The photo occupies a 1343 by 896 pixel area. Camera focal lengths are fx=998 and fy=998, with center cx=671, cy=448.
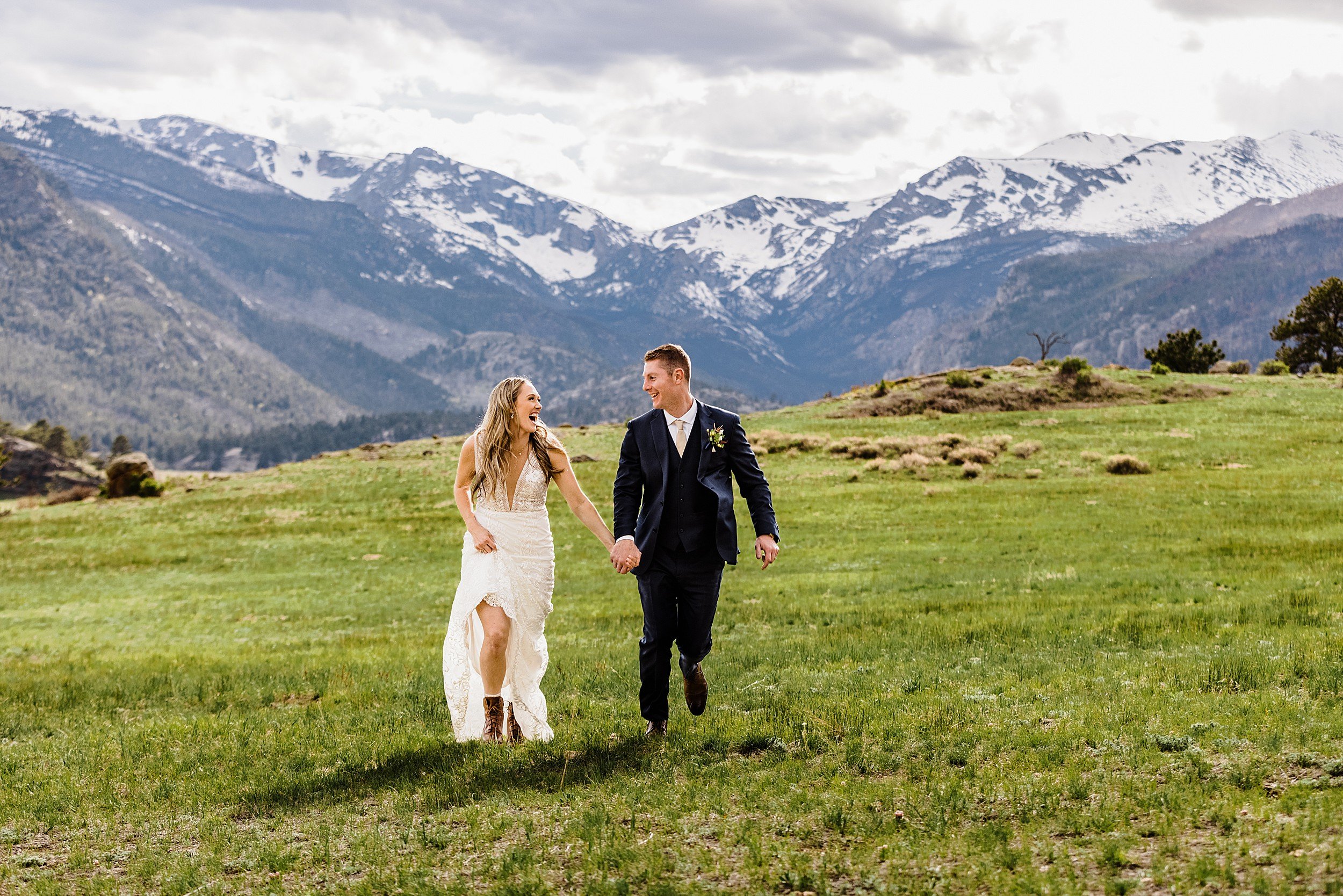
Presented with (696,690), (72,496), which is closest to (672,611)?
(696,690)

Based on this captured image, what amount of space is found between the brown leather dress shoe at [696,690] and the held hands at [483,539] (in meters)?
2.23

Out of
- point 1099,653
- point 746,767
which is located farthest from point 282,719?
point 1099,653

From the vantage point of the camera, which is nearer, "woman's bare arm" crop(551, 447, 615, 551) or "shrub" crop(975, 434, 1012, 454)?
"woman's bare arm" crop(551, 447, 615, 551)

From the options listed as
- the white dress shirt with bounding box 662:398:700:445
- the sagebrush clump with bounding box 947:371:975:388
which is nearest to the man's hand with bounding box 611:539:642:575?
the white dress shirt with bounding box 662:398:700:445

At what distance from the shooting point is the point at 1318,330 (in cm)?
8112

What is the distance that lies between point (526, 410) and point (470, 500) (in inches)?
44.1

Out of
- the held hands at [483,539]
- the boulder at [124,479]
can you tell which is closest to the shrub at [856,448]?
the boulder at [124,479]

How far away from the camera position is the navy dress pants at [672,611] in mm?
A: 8984

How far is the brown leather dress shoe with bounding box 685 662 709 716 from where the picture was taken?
31.3 ft

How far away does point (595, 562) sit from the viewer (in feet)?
95.9

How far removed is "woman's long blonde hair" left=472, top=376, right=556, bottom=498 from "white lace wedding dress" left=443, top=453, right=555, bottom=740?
9 centimetres

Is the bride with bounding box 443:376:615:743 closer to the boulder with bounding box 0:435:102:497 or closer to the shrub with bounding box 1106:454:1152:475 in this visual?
the shrub with bounding box 1106:454:1152:475

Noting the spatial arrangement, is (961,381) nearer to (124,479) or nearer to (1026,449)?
(1026,449)

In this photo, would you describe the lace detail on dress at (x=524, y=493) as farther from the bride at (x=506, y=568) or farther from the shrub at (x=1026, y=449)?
the shrub at (x=1026, y=449)
